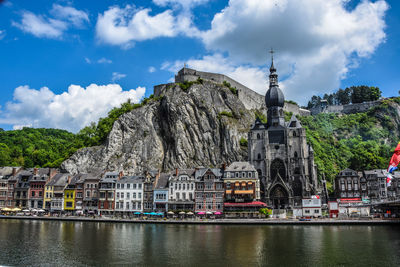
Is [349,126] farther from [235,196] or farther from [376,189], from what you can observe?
[235,196]

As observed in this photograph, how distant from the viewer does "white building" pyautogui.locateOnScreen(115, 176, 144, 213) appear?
64.2 m

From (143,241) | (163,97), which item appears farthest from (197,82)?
(143,241)

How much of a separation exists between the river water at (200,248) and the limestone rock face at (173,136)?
34.0m

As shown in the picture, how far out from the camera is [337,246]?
1278 inches

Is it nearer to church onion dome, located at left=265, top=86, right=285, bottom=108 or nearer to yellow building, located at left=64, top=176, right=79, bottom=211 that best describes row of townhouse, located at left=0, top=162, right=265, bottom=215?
yellow building, located at left=64, top=176, right=79, bottom=211

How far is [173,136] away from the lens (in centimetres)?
8000

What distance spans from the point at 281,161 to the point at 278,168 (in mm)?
1627

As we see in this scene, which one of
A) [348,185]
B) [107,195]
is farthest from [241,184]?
[348,185]

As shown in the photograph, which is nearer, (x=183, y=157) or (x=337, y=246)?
(x=337, y=246)

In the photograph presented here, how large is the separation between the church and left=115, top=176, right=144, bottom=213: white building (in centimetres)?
2428

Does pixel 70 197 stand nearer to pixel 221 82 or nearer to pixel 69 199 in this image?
pixel 69 199

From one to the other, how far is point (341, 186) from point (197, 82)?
4251 centimetres

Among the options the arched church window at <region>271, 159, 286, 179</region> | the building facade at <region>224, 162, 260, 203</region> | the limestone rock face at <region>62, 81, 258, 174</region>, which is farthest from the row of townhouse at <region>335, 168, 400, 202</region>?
the building facade at <region>224, 162, 260, 203</region>

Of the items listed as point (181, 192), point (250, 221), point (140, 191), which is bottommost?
point (250, 221)
